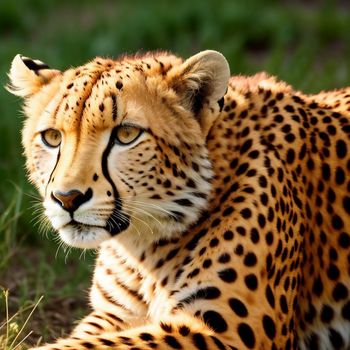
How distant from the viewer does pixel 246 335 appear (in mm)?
4379

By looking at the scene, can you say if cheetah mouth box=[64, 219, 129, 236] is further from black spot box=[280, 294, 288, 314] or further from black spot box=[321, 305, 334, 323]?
black spot box=[321, 305, 334, 323]

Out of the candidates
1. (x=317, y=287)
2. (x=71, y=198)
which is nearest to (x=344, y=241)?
(x=317, y=287)

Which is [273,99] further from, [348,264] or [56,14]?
[56,14]

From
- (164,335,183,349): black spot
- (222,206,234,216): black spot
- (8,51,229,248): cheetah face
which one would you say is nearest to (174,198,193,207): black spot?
(8,51,229,248): cheetah face

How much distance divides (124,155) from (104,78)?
0.36m

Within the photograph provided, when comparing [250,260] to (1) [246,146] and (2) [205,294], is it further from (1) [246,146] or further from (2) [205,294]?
(1) [246,146]

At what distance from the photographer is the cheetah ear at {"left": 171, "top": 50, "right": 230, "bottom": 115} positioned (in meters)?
4.60

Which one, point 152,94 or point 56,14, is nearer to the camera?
point 152,94

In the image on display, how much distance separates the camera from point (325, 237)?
495cm

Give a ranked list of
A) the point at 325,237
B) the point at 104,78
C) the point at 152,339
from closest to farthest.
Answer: the point at 152,339 < the point at 104,78 < the point at 325,237

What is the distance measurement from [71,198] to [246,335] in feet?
2.87

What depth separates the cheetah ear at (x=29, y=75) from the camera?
497cm

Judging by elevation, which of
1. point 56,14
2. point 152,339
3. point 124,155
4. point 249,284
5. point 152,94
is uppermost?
point 56,14

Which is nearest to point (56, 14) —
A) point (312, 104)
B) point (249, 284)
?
point (312, 104)
